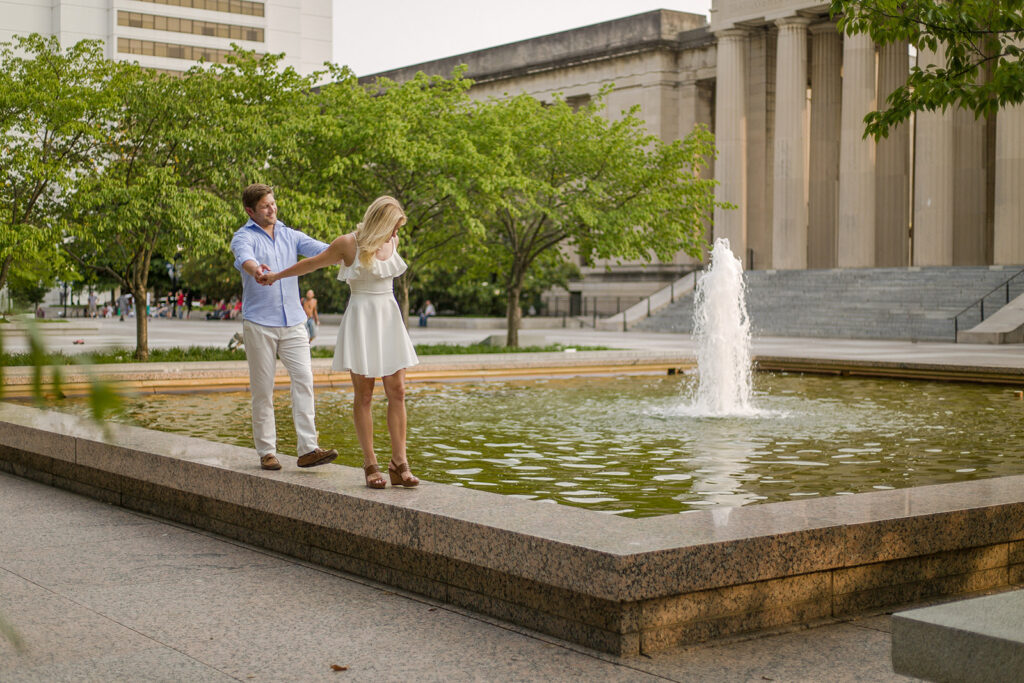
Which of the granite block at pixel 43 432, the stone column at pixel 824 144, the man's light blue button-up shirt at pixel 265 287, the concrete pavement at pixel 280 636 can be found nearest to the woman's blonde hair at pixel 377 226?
the man's light blue button-up shirt at pixel 265 287

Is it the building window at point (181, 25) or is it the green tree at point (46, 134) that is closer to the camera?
the green tree at point (46, 134)

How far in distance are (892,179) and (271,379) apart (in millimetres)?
49302

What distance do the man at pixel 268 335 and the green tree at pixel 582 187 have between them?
735 inches

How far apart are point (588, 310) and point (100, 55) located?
44.8 m

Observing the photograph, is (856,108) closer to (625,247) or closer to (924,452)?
(625,247)

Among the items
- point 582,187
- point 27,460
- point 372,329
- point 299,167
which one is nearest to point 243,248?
point 372,329

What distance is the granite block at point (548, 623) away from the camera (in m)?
5.08

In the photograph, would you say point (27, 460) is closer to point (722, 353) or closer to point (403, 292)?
point (722, 353)

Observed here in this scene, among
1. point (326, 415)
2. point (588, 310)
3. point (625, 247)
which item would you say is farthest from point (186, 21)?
point (326, 415)

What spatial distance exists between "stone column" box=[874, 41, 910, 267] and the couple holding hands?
157ft

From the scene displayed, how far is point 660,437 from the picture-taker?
39.7ft

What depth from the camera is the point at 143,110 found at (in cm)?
2194

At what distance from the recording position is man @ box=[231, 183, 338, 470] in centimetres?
773

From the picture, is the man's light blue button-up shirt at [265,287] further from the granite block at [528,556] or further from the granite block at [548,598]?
the granite block at [548,598]
